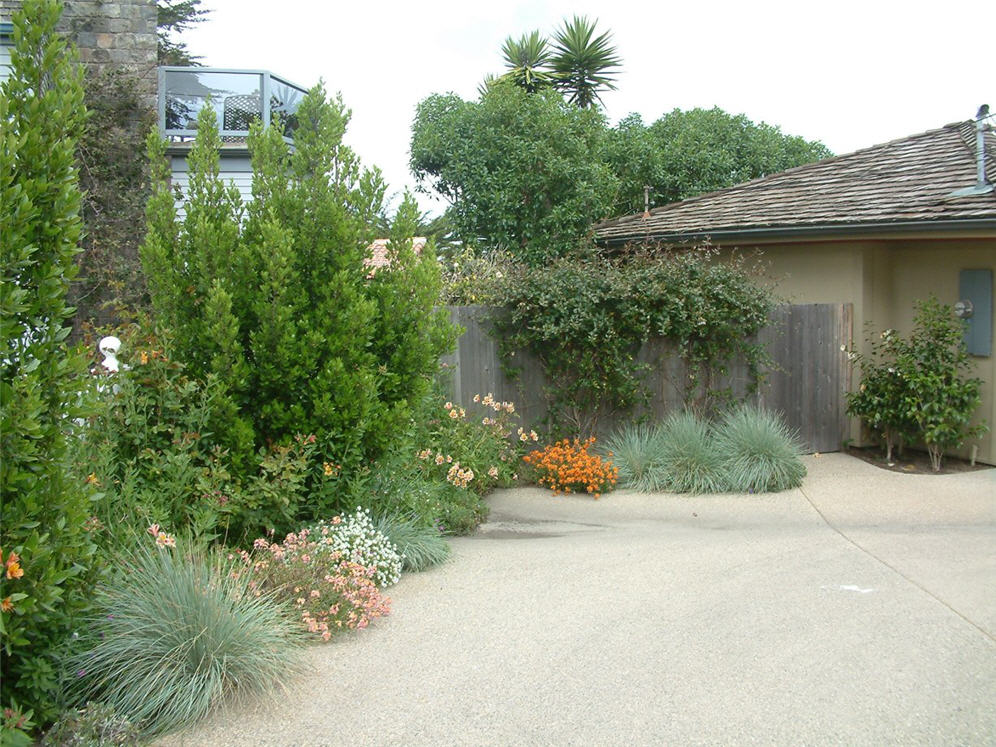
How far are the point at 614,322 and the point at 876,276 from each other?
3.74m

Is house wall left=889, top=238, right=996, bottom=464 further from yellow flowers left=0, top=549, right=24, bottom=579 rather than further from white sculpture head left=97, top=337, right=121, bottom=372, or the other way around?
yellow flowers left=0, top=549, right=24, bottom=579

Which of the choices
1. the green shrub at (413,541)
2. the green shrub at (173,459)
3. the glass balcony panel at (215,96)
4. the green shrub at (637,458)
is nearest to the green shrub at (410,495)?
the green shrub at (413,541)

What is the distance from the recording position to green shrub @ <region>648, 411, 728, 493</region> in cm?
948

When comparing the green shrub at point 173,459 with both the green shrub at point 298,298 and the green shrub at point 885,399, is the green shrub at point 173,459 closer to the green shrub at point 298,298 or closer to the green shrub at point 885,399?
the green shrub at point 298,298

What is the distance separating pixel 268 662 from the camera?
14.7ft

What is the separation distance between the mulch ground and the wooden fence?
0.38 metres

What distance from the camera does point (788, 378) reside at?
11.6m

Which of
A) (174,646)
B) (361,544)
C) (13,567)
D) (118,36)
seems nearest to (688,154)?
(118,36)

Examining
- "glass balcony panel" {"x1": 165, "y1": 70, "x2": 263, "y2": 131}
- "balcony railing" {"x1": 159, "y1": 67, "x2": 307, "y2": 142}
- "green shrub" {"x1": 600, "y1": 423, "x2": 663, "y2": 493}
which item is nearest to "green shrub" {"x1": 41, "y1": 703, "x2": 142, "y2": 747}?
"green shrub" {"x1": 600, "y1": 423, "x2": 663, "y2": 493}

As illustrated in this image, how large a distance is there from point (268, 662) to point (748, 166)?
2107cm

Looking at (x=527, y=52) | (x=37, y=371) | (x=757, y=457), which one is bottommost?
(x=757, y=457)

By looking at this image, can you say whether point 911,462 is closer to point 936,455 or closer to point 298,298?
point 936,455

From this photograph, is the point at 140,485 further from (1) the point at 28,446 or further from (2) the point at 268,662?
(1) the point at 28,446

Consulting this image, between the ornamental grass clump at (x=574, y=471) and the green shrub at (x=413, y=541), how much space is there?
8.92ft
